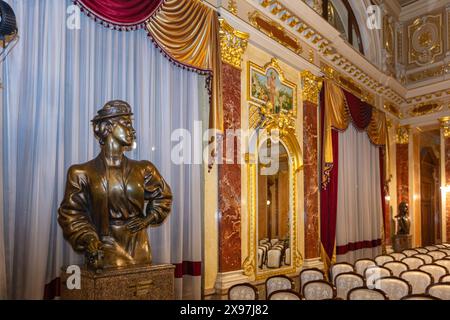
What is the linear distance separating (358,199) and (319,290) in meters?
6.22

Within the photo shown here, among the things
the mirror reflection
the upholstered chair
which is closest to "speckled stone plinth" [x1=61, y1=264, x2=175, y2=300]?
the mirror reflection

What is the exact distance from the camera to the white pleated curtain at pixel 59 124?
3889mm

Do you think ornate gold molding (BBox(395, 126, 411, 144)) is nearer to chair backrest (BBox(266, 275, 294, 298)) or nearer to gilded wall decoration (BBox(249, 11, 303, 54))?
gilded wall decoration (BBox(249, 11, 303, 54))

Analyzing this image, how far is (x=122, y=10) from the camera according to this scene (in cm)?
Answer: 462

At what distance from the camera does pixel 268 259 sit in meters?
6.95

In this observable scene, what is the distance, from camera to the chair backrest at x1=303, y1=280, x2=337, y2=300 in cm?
459

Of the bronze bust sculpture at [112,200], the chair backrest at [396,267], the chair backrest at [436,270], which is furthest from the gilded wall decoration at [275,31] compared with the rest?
the chair backrest at [436,270]

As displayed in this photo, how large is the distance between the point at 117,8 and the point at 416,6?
1146cm

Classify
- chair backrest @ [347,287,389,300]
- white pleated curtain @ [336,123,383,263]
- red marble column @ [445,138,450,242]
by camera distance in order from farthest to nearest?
red marble column @ [445,138,450,242] < white pleated curtain @ [336,123,383,263] < chair backrest @ [347,287,389,300]

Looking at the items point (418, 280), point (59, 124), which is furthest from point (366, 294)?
point (59, 124)

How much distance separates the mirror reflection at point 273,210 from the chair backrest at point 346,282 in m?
→ 1.51

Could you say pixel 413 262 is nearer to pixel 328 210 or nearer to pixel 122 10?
pixel 328 210

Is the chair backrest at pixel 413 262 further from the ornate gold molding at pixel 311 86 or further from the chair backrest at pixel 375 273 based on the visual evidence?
the ornate gold molding at pixel 311 86

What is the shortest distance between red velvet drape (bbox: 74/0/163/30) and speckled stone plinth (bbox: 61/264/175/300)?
8.21ft
